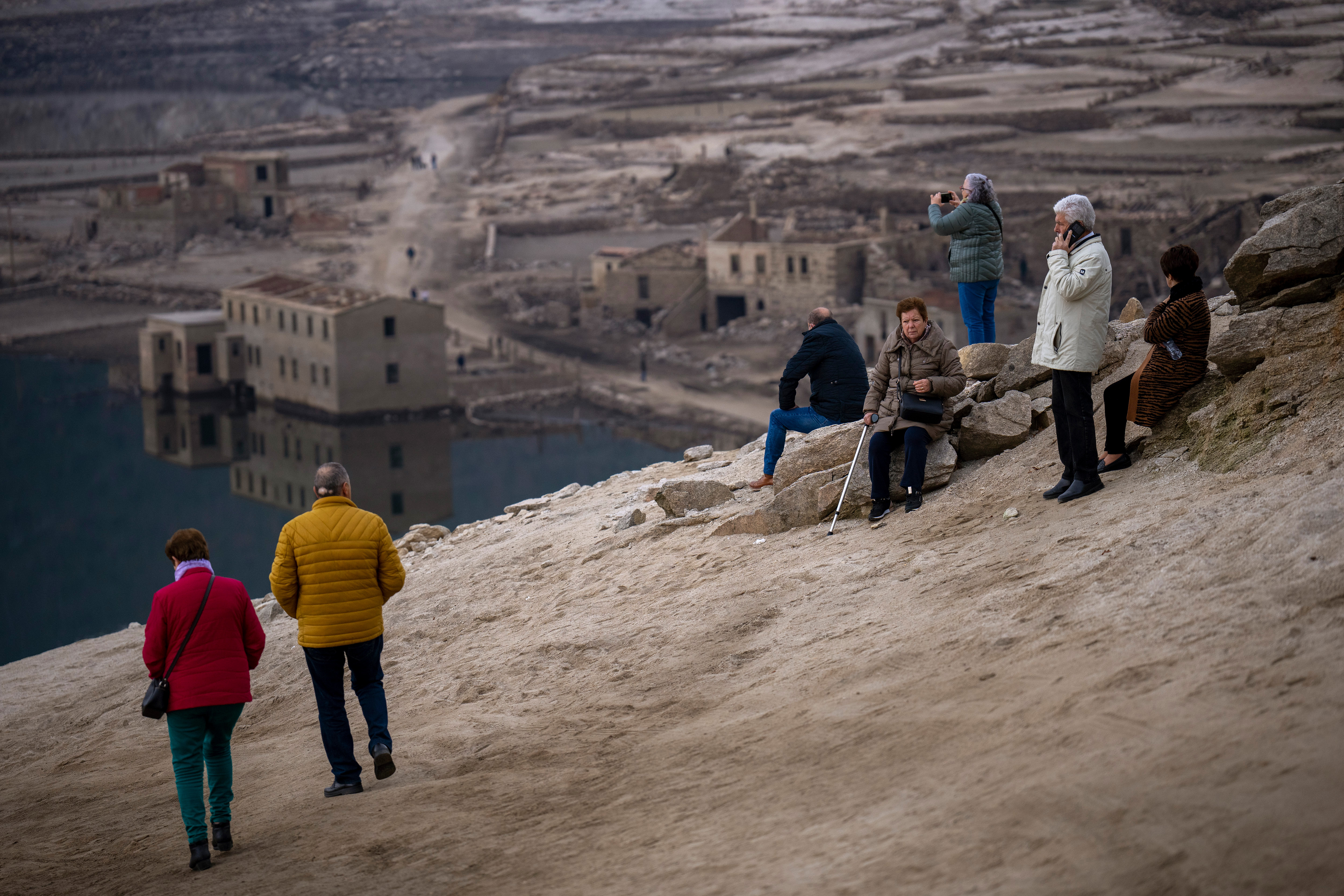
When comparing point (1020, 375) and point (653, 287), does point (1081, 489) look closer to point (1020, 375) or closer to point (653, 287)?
point (1020, 375)

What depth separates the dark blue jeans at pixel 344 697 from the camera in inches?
237

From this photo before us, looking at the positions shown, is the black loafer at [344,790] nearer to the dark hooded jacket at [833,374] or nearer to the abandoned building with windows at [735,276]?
the dark hooded jacket at [833,374]

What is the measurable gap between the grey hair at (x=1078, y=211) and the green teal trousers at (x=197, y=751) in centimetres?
480

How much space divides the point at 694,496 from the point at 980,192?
2.98 metres

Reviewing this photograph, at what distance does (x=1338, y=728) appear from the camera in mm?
4344

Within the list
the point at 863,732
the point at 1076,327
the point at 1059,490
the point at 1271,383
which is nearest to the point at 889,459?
the point at 1059,490

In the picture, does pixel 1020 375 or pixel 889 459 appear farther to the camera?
pixel 1020 375

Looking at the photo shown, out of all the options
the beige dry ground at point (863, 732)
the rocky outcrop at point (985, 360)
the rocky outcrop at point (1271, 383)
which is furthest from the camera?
the rocky outcrop at point (985, 360)

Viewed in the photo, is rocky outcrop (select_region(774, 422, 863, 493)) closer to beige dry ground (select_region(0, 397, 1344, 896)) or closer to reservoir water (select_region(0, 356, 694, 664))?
beige dry ground (select_region(0, 397, 1344, 896))

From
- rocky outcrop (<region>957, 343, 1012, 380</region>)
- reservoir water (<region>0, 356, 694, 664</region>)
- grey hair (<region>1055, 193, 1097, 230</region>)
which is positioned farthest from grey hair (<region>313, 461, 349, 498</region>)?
reservoir water (<region>0, 356, 694, 664</region>)

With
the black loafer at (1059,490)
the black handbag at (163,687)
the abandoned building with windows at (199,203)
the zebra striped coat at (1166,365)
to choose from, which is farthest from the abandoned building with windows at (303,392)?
the black handbag at (163,687)

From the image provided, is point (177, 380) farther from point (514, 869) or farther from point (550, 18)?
point (550, 18)

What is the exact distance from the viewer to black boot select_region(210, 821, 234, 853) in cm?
584

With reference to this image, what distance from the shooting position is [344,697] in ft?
20.3
